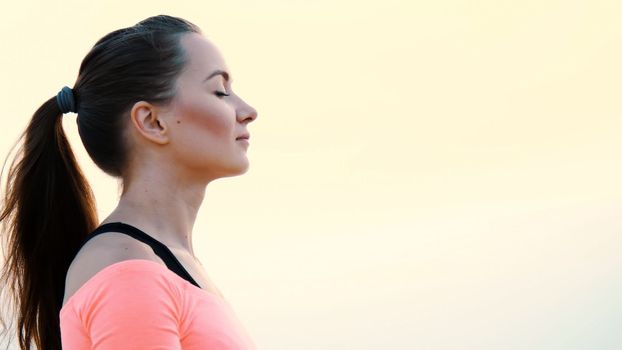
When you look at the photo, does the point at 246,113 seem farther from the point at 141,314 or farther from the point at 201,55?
the point at 141,314

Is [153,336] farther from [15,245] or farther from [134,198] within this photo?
[15,245]

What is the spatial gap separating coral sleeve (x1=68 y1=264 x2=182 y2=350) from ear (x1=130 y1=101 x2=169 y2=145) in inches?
19.5

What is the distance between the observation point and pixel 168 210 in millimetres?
2990

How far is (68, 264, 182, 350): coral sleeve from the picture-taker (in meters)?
2.51

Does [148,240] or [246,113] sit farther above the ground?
[246,113]

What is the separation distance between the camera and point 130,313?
253cm

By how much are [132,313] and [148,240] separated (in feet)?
1.07

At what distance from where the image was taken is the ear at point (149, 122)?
2.97m

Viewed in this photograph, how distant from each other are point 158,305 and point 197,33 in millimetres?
989

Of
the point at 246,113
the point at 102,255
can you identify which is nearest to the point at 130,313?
the point at 102,255

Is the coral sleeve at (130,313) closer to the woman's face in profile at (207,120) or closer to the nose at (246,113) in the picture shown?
the woman's face in profile at (207,120)

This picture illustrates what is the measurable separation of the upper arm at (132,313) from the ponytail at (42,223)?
0.65 meters

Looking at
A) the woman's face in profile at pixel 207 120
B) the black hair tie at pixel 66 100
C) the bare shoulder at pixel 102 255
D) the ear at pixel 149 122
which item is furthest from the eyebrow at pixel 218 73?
the bare shoulder at pixel 102 255

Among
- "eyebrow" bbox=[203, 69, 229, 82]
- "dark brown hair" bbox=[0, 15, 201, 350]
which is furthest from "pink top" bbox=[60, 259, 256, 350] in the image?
"eyebrow" bbox=[203, 69, 229, 82]
